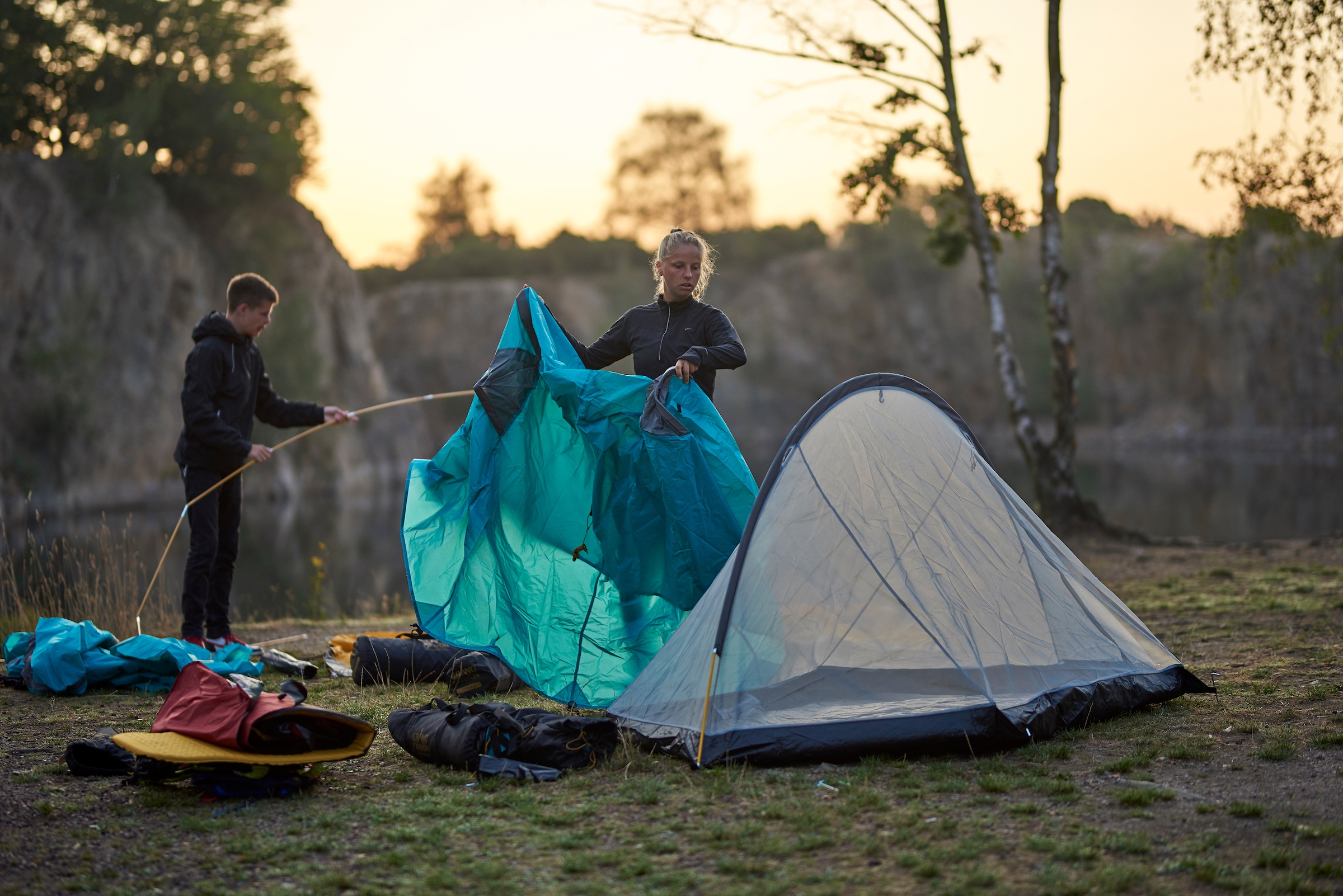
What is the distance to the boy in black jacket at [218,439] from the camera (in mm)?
5754

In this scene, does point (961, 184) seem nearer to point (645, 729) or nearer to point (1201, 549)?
point (1201, 549)

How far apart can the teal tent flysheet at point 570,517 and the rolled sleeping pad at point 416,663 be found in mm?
→ 455

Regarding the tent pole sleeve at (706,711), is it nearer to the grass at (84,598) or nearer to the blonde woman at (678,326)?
the blonde woman at (678,326)

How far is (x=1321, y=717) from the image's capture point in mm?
4180

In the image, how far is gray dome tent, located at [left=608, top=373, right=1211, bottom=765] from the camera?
383 cm

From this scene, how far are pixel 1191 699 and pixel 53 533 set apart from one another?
20331mm

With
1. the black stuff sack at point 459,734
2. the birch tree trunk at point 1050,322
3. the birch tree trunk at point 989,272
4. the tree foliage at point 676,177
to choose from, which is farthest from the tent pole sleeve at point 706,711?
the tree foliage at point 676,177

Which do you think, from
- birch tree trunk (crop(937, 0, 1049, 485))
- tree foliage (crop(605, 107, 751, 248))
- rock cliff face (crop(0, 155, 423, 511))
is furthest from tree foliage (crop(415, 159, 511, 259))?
birch tree trunk (crop(937, 0, 1049, 485))

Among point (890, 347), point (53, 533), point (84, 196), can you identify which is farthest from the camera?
point (890, 347)

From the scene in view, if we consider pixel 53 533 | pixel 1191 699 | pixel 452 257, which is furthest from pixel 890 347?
pixel 1191 699

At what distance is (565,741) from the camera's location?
12.6 ft

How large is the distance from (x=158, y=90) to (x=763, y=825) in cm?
2781

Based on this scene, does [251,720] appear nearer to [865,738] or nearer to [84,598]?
[865,738]

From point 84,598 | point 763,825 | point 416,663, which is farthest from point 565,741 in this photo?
point 84,598
